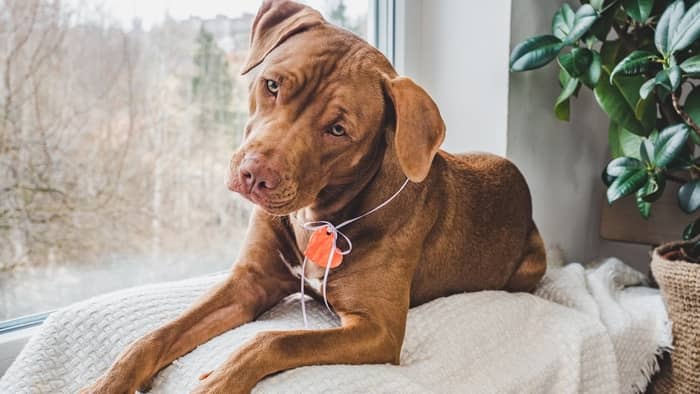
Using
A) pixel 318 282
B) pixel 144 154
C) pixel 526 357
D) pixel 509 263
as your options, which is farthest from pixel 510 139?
pixel 144 154

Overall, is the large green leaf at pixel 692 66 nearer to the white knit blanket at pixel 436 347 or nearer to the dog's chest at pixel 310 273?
the white knit blanket at pixel 436 347

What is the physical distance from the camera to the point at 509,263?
1.73m

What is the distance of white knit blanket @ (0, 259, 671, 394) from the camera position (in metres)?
1.20

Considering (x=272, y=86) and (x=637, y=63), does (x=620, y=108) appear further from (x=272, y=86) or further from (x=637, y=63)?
(x=272, y=86)

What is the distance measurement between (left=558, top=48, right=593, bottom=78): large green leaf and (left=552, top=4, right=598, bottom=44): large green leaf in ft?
0.14

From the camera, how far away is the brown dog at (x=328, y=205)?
3.78ft

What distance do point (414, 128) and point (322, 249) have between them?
0.97 ft

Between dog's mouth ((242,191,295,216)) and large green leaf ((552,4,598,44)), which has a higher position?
large green leaf ((552,4,598,44))

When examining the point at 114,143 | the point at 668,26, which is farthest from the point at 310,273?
the point at 668,26

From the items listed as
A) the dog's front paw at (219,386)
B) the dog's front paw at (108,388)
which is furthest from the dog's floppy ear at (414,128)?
the dog's front paw at (108,388)

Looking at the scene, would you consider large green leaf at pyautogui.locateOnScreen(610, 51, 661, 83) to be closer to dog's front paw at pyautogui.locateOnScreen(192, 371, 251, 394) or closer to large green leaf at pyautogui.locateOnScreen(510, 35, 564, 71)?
large green leaf at pyautogui.locateOnScreen(510, 35, 564, 71)

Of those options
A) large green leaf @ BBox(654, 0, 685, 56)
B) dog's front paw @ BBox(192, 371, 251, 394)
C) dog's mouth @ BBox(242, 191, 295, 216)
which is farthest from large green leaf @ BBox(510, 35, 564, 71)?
dog's front paw @ BBox(192, 371, 251, 394)

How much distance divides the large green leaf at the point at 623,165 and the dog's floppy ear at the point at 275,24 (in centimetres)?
99

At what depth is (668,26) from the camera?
5.38 ft
